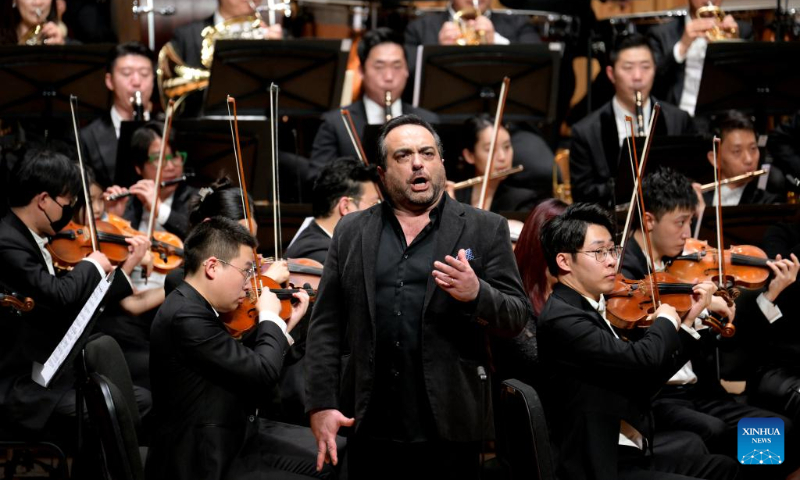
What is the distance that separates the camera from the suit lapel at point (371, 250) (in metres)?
2.92

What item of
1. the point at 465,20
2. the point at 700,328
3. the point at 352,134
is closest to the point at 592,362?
the point at 700,328

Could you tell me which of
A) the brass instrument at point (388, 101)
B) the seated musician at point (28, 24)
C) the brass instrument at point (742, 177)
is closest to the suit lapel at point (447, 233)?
the brass instrument at point (742, 177)

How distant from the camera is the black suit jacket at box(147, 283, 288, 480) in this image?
3.20 m

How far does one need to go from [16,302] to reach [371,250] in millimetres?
1633

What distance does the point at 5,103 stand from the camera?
5457mm

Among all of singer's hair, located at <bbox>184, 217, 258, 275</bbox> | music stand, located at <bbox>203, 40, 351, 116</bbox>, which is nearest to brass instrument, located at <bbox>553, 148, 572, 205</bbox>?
music stand, located at <bbox>203, 40, 351, 116</bbox>

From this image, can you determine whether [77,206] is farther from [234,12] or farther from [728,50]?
[728,50]

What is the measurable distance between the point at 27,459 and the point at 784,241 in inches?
130

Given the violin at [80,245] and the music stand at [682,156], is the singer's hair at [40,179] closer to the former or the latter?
the violin at [80,245]

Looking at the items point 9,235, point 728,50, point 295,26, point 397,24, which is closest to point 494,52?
point 728,50

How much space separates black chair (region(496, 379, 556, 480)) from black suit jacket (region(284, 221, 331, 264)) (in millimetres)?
1350

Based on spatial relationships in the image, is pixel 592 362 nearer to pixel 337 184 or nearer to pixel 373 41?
pixel 337 184

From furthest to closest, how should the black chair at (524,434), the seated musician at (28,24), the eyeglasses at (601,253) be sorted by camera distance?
the seated musician at (28,24) < the eyeglasses at (601,253) < the black chair at (524,434)

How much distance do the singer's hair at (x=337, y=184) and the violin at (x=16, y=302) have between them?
1.15m
